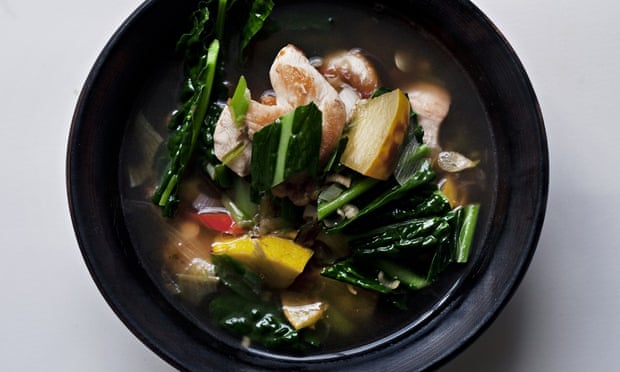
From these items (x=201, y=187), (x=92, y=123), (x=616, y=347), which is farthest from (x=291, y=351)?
(x=616, y=347)

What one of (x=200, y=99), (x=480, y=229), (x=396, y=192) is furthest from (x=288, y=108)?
(x=480, y=229)

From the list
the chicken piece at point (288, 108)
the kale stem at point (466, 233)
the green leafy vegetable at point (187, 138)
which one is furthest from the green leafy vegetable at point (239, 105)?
the kale stem at point (466, 233)

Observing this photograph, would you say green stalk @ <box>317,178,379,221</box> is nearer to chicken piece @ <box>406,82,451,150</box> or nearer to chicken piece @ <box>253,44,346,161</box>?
chicken piece @ <box>253,44,346,161</box>

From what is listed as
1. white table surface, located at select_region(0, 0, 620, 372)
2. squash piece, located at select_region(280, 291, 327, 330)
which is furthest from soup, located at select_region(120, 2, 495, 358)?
white table surface, located at select_region(0, 0, 620, 372)

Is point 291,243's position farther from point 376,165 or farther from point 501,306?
point 501,306

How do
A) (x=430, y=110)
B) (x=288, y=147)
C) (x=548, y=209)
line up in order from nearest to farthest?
(x=288, y=147) < (x=430, y=110) < (x=548, y=209)

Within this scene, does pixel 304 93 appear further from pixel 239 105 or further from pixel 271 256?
pixel 271 256
